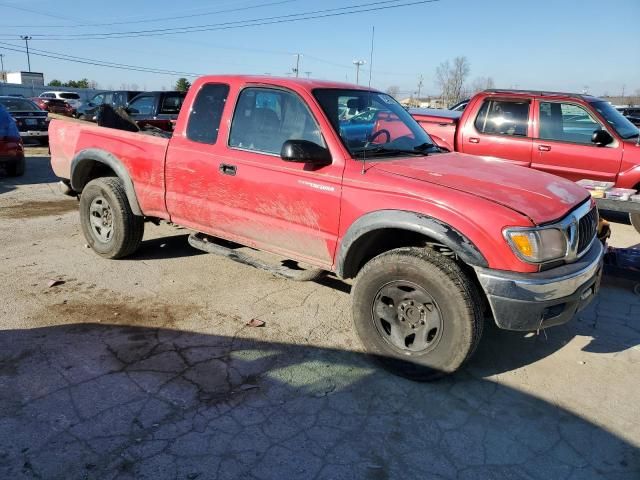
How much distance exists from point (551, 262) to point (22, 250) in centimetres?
552

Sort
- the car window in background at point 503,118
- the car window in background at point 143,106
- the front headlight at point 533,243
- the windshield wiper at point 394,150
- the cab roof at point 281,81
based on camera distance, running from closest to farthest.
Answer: the front headlight at point 533,243 → the windshield wiper at point 394,150 → the cab roof at point 281,81 → the car window in background at point 503,118 → the car window in background at point 143,106

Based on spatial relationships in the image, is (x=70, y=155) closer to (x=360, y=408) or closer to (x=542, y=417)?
(x=360, y=408)

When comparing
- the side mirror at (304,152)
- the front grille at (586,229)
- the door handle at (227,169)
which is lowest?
the front grille at (586,229)

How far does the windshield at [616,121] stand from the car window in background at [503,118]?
98 centimetres

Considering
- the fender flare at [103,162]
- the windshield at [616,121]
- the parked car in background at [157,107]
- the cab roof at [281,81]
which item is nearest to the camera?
the cab roof at [281,81]

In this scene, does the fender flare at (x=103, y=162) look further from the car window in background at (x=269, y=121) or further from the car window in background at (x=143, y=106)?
the car window in background at (x=143, y=106)

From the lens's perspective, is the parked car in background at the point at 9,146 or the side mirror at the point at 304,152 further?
the parked car in background at the point at 9,146

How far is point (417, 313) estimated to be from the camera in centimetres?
340

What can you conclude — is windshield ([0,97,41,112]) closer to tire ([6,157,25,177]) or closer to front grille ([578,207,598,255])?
tire ([6,157,25,177])

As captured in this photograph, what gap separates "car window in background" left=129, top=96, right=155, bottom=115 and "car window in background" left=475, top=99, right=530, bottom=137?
8999mm

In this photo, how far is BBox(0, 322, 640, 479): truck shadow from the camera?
8.56 ft

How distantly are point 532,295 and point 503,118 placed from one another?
551 centimetres

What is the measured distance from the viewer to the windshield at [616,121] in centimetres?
734

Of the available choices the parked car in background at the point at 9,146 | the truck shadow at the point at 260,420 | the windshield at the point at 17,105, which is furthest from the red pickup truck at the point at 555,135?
the windshield at the point at 17,105
